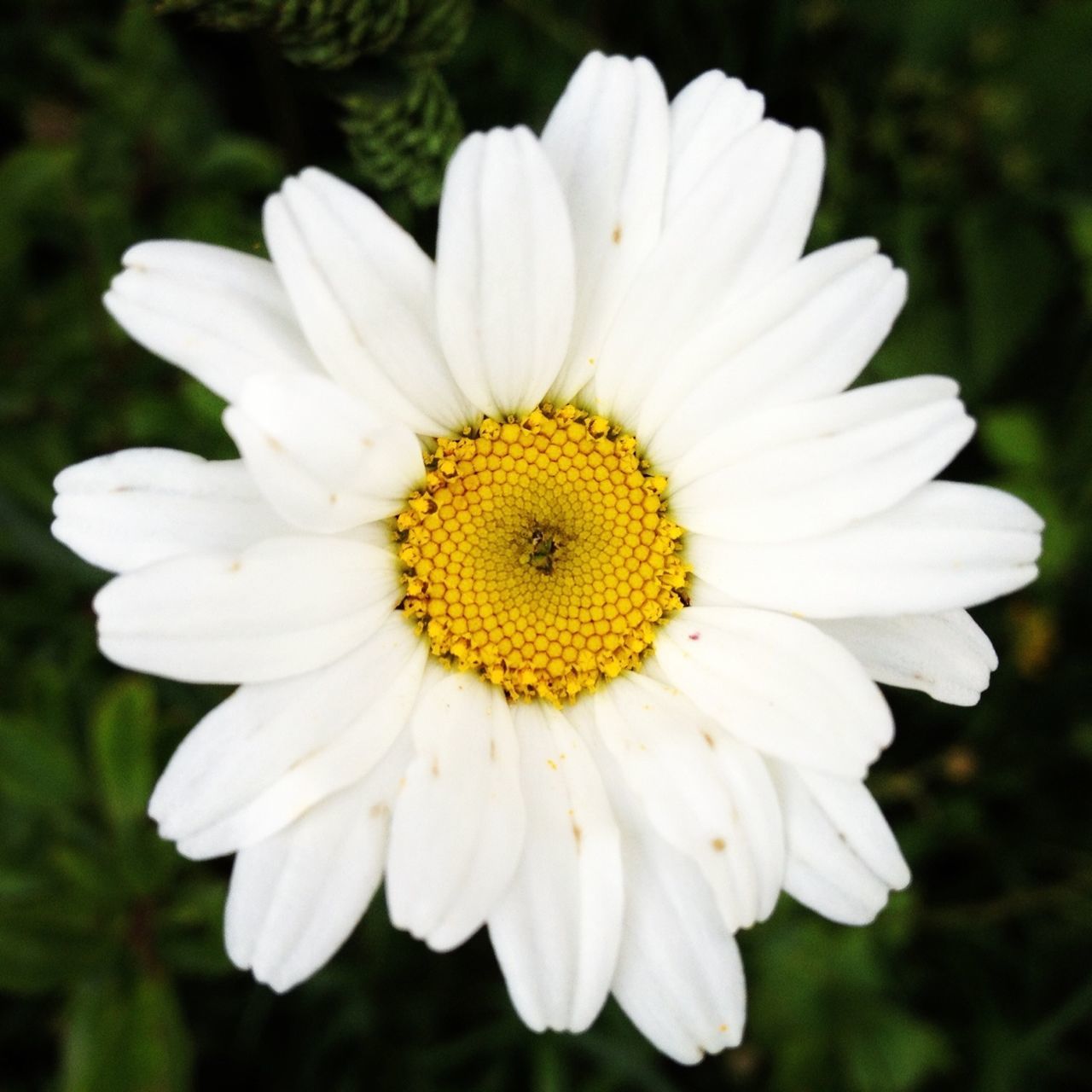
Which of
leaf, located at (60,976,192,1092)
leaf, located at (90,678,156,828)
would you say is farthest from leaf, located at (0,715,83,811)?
leaf, located at (60,976,192,1092)

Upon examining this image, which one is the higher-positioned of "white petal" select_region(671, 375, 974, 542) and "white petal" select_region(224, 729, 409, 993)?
"white petal" select_region(671, 375, 974, 542)

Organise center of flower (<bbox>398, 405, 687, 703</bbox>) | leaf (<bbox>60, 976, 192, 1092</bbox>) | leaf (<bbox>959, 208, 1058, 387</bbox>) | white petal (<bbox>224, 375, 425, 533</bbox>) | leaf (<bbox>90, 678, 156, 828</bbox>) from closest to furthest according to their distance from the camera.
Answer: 1. white petal (<bbox>224, 375, 425, 533</bbox>)
2. center of flower (<bbox>398, 405, 687, 703</bbox>)
3. leaf (<bbox>60, 976, 192, 1092</bbox>)
4. leaf (<bbox>90, 678, 156, 828</bbox>)
5. leaf (<bbox>959, 208, 1058, 387</bbox>)

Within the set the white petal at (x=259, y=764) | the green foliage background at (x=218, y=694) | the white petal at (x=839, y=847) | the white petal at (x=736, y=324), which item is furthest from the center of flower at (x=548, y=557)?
→ the green foliage background at (x=218, y=694)

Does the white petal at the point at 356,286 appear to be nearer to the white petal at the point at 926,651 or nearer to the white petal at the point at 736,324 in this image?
the white petal at the point at 736,324

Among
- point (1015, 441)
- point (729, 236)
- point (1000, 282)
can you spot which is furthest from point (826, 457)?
point (1000, 282)

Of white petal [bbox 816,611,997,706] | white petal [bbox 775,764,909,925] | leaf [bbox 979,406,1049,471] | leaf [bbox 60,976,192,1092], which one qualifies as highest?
white petal [bbox 816,611,997,706]

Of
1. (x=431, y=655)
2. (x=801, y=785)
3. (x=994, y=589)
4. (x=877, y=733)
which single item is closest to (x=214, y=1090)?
(x=431, y=655)

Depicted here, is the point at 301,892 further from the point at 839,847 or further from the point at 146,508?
the point at 839,847

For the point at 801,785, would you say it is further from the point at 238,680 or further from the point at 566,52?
the point at 566,52

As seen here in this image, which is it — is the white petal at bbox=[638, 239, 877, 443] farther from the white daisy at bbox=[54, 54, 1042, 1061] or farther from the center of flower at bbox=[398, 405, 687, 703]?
the center of flower at bbox=[398, 405, 687, 703]
